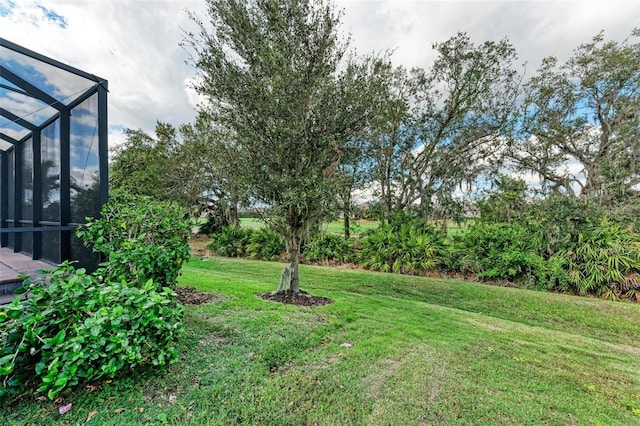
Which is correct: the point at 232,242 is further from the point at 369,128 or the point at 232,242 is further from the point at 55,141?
the point at 369,128

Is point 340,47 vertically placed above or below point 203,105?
above

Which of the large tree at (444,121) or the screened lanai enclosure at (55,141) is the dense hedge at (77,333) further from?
the large tree at (444,121)

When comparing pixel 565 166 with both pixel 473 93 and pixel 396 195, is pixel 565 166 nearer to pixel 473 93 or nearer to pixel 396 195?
pixel 473 93

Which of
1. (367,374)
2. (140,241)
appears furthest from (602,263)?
(140,241)

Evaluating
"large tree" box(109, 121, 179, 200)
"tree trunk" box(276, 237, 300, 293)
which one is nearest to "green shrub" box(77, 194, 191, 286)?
"tree trunk" box(276, 237, 300, 293)

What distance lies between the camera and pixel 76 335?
1.90m

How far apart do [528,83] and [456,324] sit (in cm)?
904

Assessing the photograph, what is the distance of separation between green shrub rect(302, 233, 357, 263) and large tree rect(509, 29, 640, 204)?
6509mm

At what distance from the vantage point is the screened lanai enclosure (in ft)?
11.8

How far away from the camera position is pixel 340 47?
15.3 feet

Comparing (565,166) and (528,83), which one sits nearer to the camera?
(528,83)

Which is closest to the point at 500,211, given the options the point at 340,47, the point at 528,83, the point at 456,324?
the point at 528,83

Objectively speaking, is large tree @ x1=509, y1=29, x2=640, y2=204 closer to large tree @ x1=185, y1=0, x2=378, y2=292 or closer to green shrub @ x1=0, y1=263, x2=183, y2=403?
large tree @ x1=185, y1=0, x2=378, y2=292

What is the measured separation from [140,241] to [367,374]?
9.15ft
